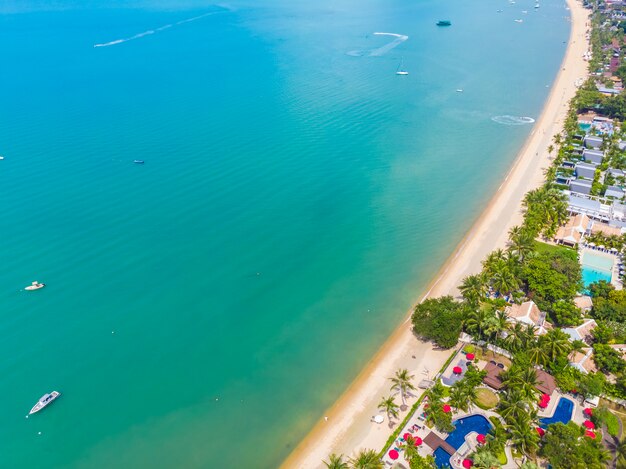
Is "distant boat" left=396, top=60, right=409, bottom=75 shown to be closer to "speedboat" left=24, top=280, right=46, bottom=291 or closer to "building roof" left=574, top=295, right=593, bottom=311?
"building roof" left=574, top=295, right=593, bottom=311

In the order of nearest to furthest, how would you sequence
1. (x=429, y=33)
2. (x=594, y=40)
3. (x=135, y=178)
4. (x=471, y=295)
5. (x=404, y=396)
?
(x=404, y=396)
(x=471, y=295)
(x=135, y=178)
(x=594, y=40)
(x=429, y=33)

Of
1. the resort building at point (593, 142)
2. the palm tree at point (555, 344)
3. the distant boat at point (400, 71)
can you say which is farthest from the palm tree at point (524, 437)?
the distant boat at point (400, 71)

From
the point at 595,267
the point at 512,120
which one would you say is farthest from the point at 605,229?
the point at 512,120

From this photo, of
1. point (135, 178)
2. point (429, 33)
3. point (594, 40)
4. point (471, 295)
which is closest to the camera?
point (471, 295)

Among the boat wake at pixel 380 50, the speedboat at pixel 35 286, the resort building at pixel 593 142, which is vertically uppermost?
the boat wake at pixel 380 50

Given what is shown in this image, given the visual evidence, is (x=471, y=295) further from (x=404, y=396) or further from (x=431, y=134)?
(x=431, y=134)

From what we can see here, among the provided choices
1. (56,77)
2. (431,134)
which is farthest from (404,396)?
(56,77)

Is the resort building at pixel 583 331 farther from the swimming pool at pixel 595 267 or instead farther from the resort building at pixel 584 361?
the swimming pool at pixel 595 267

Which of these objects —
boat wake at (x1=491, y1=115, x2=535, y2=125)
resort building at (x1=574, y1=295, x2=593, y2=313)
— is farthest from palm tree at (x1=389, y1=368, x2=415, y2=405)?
boat wake at (x1=491, y1=115, x2=535, y2=125)
